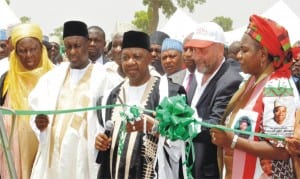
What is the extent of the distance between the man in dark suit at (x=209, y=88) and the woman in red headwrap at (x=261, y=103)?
0.58 metres

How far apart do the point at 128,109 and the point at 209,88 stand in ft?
2.59

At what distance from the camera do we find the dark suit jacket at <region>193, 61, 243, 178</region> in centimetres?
540

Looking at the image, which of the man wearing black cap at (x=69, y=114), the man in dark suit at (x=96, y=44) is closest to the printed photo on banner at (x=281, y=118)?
Answer: the man wearing black cap at (x=69, y=114)


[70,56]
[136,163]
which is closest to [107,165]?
[136,163]

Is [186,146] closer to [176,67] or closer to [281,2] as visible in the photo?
[176,67]

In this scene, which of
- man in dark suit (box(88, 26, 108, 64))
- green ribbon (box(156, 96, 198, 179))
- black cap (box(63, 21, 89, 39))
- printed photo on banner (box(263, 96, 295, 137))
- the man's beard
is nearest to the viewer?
printed photo on banner (box(263, 96, 295, 137))

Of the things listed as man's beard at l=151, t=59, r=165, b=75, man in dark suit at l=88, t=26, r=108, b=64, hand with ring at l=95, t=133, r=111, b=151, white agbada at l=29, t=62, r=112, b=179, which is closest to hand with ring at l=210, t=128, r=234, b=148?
hand with ring at l=95, t=133, r=111, b=151

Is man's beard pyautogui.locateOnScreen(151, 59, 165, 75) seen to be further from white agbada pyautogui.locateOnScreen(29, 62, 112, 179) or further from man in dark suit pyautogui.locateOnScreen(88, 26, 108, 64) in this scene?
white agbada pyautogui.locateOnScreen(29, 62, 112, 179)

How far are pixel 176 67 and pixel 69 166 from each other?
2108 mm

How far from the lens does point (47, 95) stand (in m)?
6.38

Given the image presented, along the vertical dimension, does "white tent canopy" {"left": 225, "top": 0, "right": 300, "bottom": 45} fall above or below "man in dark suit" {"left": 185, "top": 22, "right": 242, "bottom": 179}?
above

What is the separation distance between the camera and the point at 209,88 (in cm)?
561

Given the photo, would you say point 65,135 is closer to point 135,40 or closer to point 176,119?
point 135,40

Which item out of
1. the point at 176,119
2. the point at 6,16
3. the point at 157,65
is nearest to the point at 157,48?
the point at 157,65
